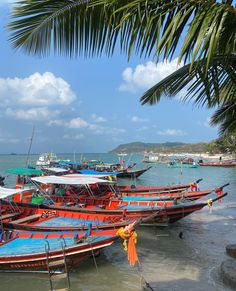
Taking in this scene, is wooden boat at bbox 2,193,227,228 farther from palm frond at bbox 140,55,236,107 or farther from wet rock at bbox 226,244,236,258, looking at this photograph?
palm frond at bbox 140,55,236,107

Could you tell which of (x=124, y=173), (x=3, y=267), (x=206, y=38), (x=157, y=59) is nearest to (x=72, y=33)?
(x=157, y=59)

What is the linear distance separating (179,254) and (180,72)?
8.89 m

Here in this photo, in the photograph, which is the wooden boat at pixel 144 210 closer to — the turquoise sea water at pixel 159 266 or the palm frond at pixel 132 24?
the turquoise sea water at pixel 159 266

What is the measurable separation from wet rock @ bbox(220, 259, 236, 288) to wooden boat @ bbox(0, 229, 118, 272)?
9.38 ft

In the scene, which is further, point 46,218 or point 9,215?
point 9,215

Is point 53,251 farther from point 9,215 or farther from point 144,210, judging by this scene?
point 144,210

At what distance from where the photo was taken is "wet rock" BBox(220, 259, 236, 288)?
25.0 feet

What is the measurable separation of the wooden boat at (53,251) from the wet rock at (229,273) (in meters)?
2.86

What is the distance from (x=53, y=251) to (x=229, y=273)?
14.5ft

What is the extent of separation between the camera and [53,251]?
841cm

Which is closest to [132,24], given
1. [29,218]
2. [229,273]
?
[229,273]

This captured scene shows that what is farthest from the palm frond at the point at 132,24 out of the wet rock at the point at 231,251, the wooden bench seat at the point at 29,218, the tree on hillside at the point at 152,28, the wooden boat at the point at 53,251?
the wooden bench seat at the point at 29,218

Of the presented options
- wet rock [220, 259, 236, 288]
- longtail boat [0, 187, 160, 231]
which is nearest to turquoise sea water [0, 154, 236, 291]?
wet rock [220, 259, 236, 288]

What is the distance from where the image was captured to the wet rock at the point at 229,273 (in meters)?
7.63
